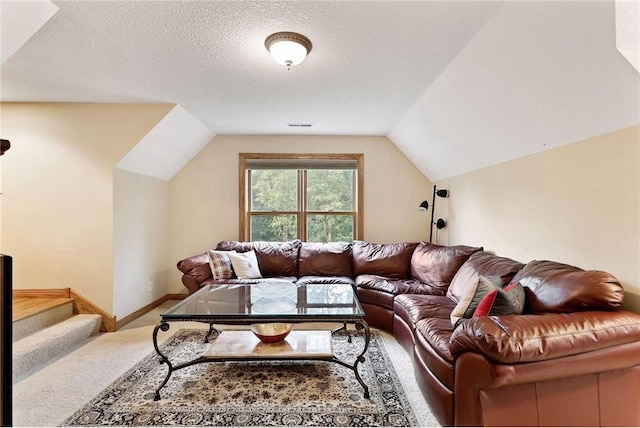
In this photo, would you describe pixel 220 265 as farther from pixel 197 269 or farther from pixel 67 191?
pixel 67 191

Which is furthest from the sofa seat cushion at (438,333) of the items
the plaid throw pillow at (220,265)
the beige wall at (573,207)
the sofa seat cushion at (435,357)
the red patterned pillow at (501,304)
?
the plaid throw pillow at (220,265)

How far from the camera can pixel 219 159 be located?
182 inches

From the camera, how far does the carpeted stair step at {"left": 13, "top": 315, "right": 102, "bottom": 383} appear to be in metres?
2.41

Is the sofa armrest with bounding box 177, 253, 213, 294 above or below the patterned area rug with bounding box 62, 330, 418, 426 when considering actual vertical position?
above

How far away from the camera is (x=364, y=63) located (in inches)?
95.1

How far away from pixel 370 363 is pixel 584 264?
170 cm

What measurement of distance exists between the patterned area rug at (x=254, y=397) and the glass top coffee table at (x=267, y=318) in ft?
0.44

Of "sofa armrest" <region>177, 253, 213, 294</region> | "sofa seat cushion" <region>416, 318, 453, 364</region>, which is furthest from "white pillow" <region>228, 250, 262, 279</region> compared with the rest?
"sofa seat cushion" <region>416, 318, 453, 364</region>

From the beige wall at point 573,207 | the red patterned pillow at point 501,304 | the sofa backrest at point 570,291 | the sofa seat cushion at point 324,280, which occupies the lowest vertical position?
the sofa seat cushion at point 324,280

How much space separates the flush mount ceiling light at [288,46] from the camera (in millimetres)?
2004

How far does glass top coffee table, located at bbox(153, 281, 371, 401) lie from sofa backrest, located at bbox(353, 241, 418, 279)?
120cm

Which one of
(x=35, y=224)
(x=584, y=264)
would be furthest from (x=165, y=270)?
(x=584, y=264)

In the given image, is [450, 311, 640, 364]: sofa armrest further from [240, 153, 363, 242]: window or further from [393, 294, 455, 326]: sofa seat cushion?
[240, 153, 363, 242]: window

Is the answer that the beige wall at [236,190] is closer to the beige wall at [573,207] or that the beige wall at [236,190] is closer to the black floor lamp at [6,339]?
the beige wall at [573,207]
